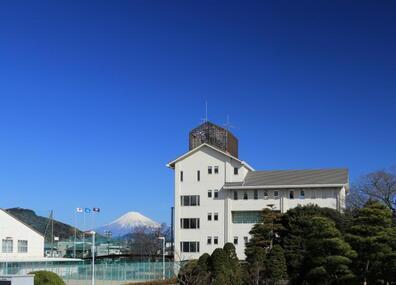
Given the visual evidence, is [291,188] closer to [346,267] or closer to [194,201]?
[194,201]

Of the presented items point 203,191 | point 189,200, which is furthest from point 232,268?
point 189,200

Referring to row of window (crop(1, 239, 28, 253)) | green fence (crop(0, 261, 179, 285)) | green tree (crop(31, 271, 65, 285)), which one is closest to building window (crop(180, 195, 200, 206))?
green fence (crop(0, 261, 179, 285))

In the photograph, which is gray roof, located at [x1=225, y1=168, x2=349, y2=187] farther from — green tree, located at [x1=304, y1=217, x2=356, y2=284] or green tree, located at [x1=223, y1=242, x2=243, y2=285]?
green tree, located at [x1=223, y1=242, x2=243, y2=285]

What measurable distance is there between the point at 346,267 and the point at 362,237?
2164mm

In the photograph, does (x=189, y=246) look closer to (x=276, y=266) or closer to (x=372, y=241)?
(x=276, y=266)

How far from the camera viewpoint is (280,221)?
52.1 metres

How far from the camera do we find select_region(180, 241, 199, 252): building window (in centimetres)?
6347

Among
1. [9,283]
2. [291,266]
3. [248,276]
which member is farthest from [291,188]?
[9,283]

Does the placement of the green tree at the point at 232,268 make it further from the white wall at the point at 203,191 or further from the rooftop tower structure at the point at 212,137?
the rooftop tower structure at the point at 212,137

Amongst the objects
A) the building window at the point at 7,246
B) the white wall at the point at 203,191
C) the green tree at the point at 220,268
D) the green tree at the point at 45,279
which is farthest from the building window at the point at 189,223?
the green tree at the point at 45,279

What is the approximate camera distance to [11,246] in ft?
199

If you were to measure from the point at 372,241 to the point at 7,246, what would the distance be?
38.1m

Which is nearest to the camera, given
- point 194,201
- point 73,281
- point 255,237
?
point 73,281

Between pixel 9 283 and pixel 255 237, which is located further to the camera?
pixel 255 237
